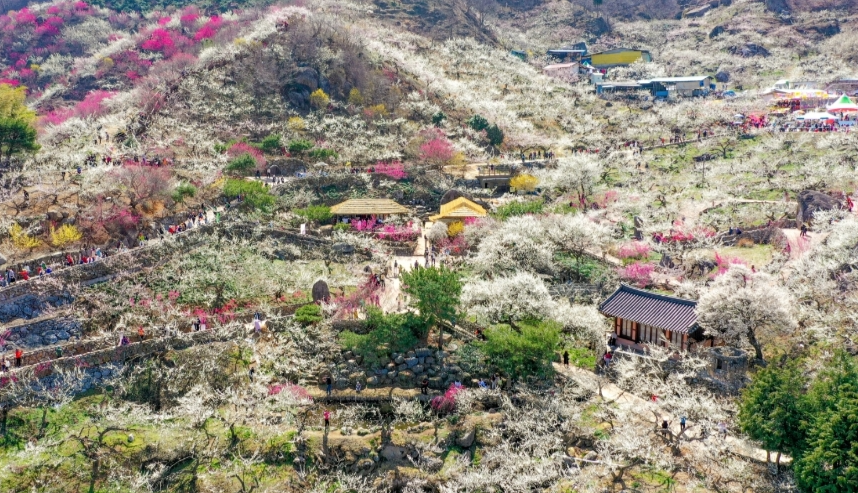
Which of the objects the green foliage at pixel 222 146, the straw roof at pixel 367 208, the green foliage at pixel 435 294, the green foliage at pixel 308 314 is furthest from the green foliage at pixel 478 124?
the green foliage at pixel 308 314

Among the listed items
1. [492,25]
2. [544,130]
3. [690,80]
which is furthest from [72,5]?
[690,80]

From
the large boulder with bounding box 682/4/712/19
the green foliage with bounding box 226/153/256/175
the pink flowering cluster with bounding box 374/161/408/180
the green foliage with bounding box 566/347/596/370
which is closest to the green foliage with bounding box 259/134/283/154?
the green foliage with bounding box 226/153/256/175

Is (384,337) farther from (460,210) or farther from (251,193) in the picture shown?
(251,193)

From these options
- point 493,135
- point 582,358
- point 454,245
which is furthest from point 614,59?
point 582,358

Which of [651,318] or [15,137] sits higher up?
[15,137]

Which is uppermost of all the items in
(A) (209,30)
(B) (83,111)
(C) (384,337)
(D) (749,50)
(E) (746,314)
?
(A) (209,30)

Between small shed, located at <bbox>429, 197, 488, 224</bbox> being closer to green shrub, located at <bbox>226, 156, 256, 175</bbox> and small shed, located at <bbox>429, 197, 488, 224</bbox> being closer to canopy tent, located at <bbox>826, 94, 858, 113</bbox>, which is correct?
green shrub, located at <bbox>226, 156, 256, 175</bbox>

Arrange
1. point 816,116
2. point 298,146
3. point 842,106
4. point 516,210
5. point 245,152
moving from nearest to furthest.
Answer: point 516,210, point 245,152, point 298,146, point 816,116, point 842,106
